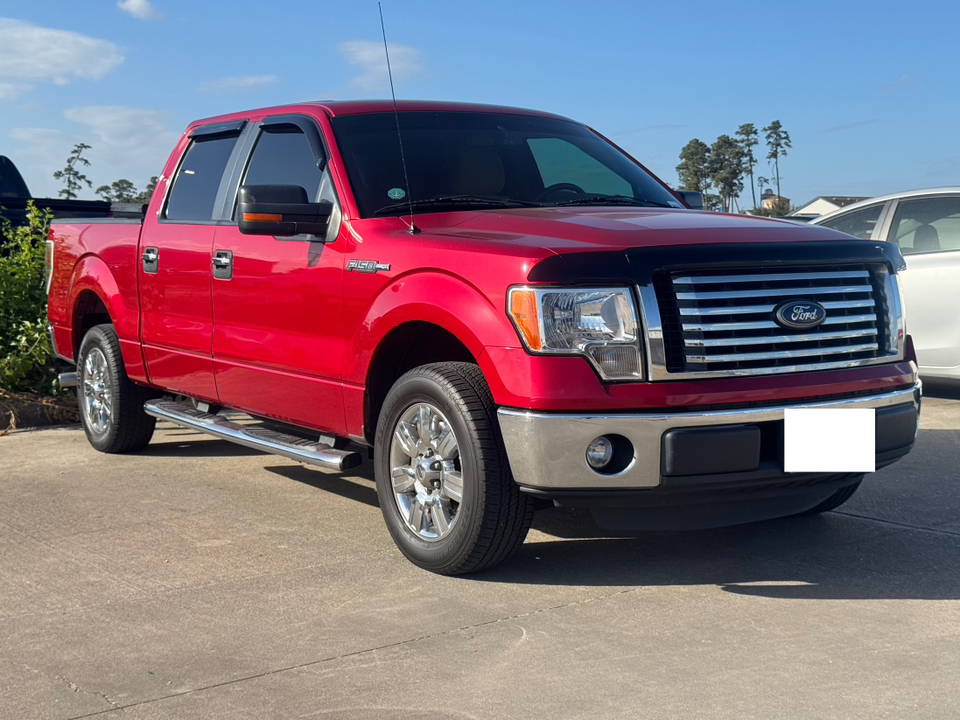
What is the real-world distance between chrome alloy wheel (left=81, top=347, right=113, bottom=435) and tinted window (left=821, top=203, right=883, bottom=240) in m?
5.54

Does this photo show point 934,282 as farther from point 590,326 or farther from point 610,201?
point 590,326

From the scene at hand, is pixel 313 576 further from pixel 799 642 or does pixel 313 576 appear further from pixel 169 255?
pixel 169 255

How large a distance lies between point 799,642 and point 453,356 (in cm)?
184

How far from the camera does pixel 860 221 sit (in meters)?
9.09

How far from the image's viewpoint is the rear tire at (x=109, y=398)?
6770 mm

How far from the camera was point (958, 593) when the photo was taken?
400 centimetres

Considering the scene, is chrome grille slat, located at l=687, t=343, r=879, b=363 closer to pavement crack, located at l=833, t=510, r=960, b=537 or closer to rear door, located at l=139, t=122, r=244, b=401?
pavement crack, located at l=833, t=510, r=960, b=537

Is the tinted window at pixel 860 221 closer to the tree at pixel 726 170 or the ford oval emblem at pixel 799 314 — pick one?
the tree at pixel 726 170

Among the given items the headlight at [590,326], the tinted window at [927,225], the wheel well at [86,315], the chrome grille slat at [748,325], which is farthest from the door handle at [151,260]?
the tinted window at [927,225]

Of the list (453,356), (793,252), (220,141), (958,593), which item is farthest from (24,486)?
(958,593)

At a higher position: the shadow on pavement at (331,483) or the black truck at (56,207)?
the black truck at (56,207)

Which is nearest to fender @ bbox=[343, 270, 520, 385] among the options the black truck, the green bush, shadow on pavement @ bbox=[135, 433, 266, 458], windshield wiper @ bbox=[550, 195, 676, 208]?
windshield wiper @ bbox=[550, 195, 676, 208]

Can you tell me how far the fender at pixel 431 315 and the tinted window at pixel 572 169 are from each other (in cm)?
121

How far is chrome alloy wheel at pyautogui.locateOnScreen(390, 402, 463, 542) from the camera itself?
423cm
